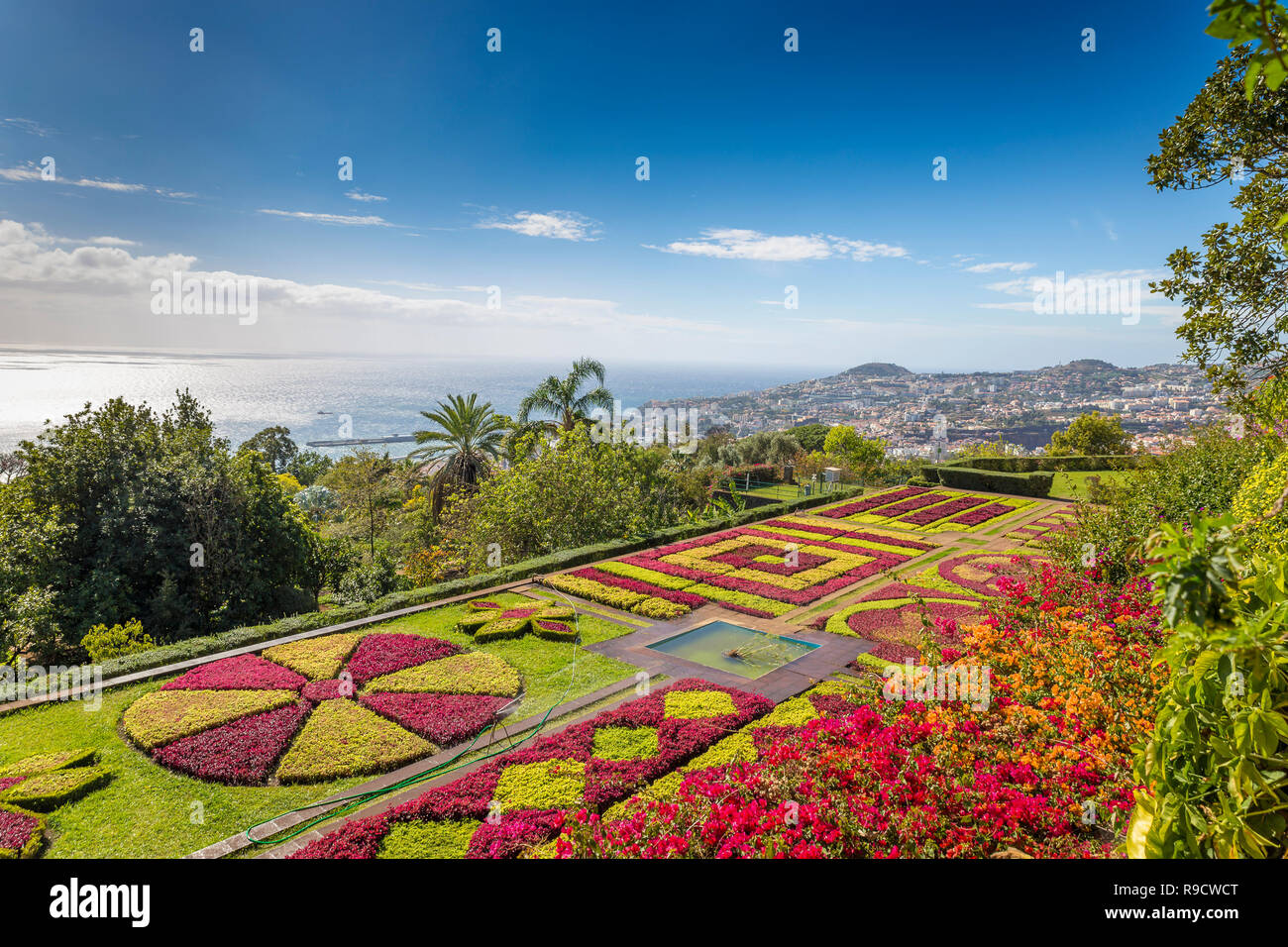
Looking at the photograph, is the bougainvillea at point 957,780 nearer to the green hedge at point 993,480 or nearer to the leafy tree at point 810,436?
the green hedge at point 993,480

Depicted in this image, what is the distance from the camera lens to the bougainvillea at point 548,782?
7.10 meters

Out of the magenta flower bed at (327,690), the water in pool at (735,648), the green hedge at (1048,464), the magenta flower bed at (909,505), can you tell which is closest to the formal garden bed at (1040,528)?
the magenta flower bed at (909,505)

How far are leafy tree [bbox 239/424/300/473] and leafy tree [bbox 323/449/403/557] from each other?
95.2 ft

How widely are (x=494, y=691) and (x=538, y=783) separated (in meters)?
2.96

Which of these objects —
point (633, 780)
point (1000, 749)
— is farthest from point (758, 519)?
point (1000, 749)

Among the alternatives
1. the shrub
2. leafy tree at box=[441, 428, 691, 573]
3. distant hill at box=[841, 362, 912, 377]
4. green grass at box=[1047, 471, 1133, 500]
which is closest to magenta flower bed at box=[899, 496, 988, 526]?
green grass at box=[1047, 471, 1133, 500]

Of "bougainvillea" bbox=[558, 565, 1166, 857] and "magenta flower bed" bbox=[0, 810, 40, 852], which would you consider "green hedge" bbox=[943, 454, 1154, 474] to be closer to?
"bougainvillea" bbox=[558, 565, 1166, 857]

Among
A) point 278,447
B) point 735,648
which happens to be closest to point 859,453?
point 735,648

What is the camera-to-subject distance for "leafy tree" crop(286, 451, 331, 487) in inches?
2041

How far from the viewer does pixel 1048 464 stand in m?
36.4

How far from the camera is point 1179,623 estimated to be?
5.54ft
